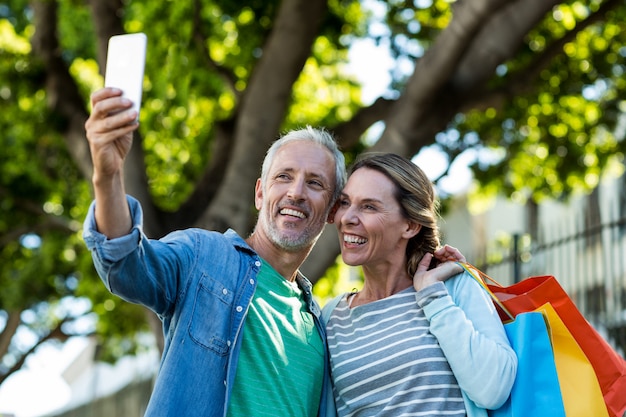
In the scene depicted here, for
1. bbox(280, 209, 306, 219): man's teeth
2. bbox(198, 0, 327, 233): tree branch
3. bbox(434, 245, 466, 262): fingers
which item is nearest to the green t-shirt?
bbox(280, 209, 306, 219): man's teeth

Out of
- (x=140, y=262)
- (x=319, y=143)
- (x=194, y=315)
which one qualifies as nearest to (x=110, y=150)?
(x=140, y=262)

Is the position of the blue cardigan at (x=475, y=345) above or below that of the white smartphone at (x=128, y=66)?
below

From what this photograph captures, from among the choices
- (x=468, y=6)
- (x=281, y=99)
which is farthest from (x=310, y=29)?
(x=468, y=6)

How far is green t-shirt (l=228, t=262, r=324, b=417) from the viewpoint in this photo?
11.8 feet

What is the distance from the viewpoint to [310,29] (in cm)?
877

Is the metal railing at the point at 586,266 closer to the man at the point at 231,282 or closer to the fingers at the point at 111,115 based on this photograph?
the man at the point at 231,282

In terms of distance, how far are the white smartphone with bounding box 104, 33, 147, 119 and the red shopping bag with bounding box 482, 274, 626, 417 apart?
167 cm

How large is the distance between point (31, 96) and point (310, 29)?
3.58 metres

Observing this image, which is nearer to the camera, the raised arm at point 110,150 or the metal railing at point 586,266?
the raised arm at point 110,150

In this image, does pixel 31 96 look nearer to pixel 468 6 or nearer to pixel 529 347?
pixel 468 6

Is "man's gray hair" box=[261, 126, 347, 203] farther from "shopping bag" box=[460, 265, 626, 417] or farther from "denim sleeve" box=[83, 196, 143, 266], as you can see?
"denim sleeve" box=[83, 196, 143, 266]

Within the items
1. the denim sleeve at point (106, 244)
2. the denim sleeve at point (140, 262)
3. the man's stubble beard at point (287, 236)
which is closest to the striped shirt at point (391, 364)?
the man's stubble beard at point (287, 236)

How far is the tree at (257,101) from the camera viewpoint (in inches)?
335

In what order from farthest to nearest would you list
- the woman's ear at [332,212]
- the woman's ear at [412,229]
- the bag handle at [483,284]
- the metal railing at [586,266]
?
the metal railing at [586,266]
the woman's ear at [332,212]
the woman's ear at [412,229]
the bag handle at [483,284]
